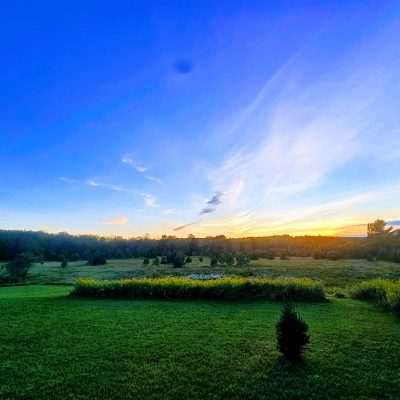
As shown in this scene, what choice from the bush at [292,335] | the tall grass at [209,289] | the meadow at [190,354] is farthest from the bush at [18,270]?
the bush at [292,335]

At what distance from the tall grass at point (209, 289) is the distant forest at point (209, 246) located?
30314 millimetres

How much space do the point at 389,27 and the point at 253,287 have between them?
10.1 metres

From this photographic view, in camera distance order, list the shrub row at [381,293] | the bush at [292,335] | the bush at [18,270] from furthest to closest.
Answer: the bush at [18,270] → the shrub row at [381,293] → the bush at [292,335]

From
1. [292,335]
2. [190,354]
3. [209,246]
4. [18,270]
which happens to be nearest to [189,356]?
[190,354]

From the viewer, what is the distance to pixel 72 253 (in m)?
55.7

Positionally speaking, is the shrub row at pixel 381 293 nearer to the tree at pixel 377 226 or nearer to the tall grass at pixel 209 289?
the tall grass at pixel 209 289

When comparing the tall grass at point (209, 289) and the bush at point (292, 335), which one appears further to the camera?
the tall grass at point (209, 289)

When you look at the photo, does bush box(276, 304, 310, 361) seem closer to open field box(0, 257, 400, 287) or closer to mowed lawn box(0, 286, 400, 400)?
mowed lawn box(0, 286, 400, 400)

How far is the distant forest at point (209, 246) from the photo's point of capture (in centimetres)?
4309

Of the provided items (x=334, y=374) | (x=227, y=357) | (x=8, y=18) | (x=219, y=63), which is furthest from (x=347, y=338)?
(x=8, y=18)

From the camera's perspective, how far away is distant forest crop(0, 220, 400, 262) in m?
43.1

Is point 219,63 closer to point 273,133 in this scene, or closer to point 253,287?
point 273,133

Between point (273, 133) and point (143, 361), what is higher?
point (273, 133)

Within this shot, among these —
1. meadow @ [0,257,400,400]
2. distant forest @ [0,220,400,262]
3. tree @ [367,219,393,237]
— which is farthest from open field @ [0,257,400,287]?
tree @ [367,219,393,237]
